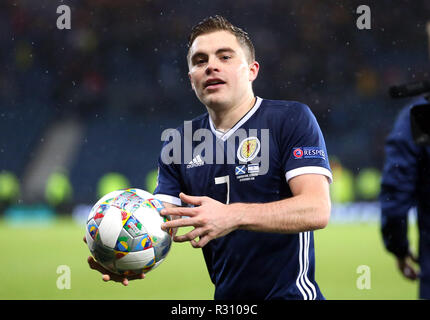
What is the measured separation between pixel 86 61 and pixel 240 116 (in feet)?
47.9

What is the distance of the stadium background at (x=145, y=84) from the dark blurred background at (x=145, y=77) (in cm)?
4

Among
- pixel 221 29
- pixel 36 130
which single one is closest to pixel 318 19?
pixel 36 130

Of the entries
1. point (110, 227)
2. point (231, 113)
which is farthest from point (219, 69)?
point (110, 227)

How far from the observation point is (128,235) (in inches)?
102

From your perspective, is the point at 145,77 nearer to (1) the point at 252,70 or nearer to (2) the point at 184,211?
(1) the point at 252,70

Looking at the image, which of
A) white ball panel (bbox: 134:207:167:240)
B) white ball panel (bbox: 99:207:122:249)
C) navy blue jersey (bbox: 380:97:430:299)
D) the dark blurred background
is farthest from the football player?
the dark blurred background

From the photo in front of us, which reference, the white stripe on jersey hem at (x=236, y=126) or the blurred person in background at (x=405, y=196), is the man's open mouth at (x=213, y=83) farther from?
the blurred person in background at (x=405, y=196)

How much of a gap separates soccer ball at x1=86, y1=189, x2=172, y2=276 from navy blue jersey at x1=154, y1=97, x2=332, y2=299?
1.03 ft

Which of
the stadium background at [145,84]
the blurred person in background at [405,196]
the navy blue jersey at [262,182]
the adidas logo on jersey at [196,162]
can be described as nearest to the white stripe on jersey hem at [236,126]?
the navy blue jersey at [262,182]

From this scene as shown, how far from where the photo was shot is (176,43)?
1617cm

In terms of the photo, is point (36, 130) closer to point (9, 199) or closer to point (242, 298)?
point (9, 199)

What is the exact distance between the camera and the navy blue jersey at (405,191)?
2.76 meters

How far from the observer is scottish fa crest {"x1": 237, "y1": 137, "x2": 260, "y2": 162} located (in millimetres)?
2783

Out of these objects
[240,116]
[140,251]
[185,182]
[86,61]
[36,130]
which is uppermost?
[86,61]
